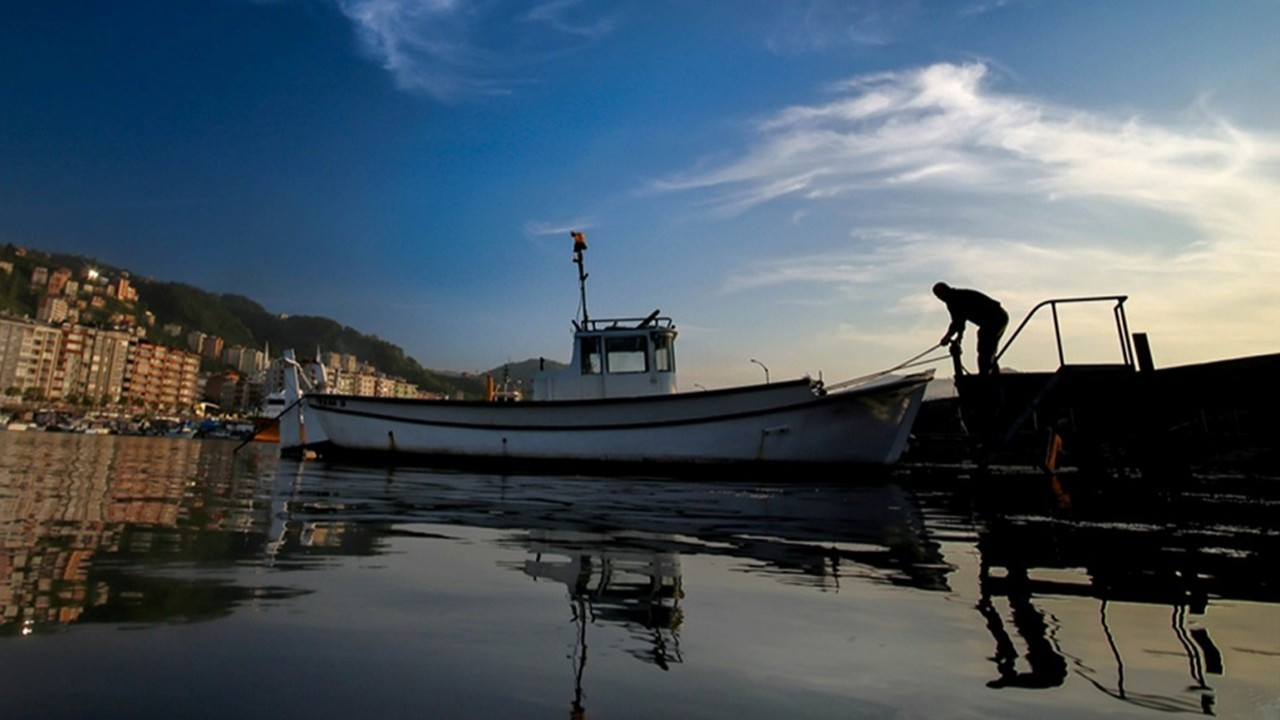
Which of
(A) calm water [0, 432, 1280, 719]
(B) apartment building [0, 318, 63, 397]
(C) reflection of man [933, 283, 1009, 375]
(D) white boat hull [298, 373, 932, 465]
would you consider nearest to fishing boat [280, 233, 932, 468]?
(D) white boat hull [298, 373, 932, 465]

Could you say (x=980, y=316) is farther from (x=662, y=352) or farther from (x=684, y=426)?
(x=662, y=352)

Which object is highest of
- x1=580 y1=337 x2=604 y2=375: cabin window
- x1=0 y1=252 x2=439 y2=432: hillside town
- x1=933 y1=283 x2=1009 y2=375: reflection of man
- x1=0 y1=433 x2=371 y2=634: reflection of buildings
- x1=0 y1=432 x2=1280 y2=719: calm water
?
x1=0 y1=252 x2=439 y2=432: hillside town

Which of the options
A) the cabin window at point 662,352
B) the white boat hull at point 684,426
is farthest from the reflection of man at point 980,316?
the cabin window at point 662,352

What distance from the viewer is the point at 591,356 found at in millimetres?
18156

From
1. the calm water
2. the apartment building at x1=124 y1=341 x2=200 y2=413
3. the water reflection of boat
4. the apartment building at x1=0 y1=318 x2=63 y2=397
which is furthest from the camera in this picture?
the apartment building at x1=124 y1=341 x2=200 y2=413

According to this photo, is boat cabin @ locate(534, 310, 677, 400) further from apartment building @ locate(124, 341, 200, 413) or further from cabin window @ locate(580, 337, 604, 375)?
apartment building @ locate(124, 341, 200, 413)

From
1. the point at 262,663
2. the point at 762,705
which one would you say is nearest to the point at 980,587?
the point at 762,705

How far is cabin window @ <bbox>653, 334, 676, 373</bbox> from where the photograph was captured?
17.8 metres

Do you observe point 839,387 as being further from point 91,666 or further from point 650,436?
point 91,666

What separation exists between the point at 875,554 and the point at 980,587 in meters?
1.13

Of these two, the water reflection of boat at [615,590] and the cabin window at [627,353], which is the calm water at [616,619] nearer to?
the water reflection of boat at [615,590]

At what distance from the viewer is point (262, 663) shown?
1795 mm

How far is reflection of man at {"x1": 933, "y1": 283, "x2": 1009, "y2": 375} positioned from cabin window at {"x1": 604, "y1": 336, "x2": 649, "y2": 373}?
26.7ft

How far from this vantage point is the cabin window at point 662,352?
1780cm
